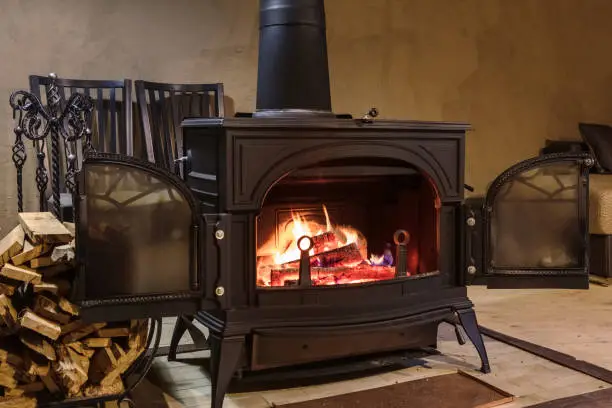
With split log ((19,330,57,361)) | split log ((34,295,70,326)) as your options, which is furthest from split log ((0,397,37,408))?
split log ((34,295,70,326))

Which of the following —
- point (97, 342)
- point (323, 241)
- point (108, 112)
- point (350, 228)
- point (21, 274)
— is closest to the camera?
point (21, 274)

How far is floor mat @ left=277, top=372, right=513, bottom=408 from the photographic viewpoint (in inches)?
80.7

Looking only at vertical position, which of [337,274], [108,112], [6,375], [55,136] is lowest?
[6,375]

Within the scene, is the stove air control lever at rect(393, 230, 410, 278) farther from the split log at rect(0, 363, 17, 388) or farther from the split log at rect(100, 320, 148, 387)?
the split log at rect(0, 363, 17, 388)

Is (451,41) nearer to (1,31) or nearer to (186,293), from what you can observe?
(1,31)

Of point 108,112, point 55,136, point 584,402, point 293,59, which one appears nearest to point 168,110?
point 108,112

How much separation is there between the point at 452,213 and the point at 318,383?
0.70 meters

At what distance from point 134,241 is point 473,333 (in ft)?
3.76

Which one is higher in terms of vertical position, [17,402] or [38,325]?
[38,325]

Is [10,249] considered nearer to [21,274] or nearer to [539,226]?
[21,274]

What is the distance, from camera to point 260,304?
2.06m

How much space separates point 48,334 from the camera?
6.12ft

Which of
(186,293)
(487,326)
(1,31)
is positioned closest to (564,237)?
(487,326)

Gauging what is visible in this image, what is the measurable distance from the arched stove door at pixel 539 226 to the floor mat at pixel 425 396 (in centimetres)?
36
